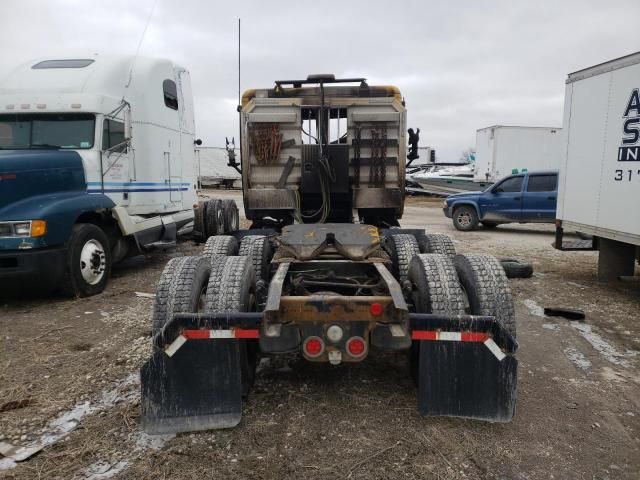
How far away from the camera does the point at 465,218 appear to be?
1396 centimetres

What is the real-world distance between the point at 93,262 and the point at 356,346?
17.0ft

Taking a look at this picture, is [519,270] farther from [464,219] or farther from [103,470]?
[103,470]

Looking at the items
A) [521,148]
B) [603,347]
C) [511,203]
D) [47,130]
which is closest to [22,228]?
[47,130]

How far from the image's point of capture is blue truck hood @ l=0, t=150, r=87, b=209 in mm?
5785

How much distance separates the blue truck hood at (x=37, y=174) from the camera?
5.79 metres

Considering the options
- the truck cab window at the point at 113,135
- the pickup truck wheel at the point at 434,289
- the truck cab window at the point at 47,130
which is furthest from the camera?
the truck cab window at the point at 113,135

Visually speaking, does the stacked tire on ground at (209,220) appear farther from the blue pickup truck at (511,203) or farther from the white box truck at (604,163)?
the blue pickup truck at (511,203)

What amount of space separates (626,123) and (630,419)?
14.8 ft

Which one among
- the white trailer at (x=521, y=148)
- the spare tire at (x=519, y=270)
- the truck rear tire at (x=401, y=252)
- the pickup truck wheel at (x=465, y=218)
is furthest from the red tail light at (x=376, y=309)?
the white trailer at (x=521, y=148)

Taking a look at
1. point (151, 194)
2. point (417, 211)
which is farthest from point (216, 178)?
point (151, 194)

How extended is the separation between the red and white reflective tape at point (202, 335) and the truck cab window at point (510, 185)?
1195 cm

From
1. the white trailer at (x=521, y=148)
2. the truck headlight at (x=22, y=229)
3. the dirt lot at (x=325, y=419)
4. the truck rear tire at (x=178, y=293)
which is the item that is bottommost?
the dirt lot at (x=325, y=419)

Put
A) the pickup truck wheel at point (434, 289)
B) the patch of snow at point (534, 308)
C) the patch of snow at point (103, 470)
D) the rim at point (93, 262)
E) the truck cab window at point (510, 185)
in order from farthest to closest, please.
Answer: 1. the truck cab window at point (510, 185)
2. the rim at point (93, 262)
3. the patch of snow at point (534, 308)
4. the pickup truck wheel at point (434, 289)
5. the patch of snow at point (103, 470)

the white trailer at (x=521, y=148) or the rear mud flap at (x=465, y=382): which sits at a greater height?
the white trailer at (x=521, y=148)
